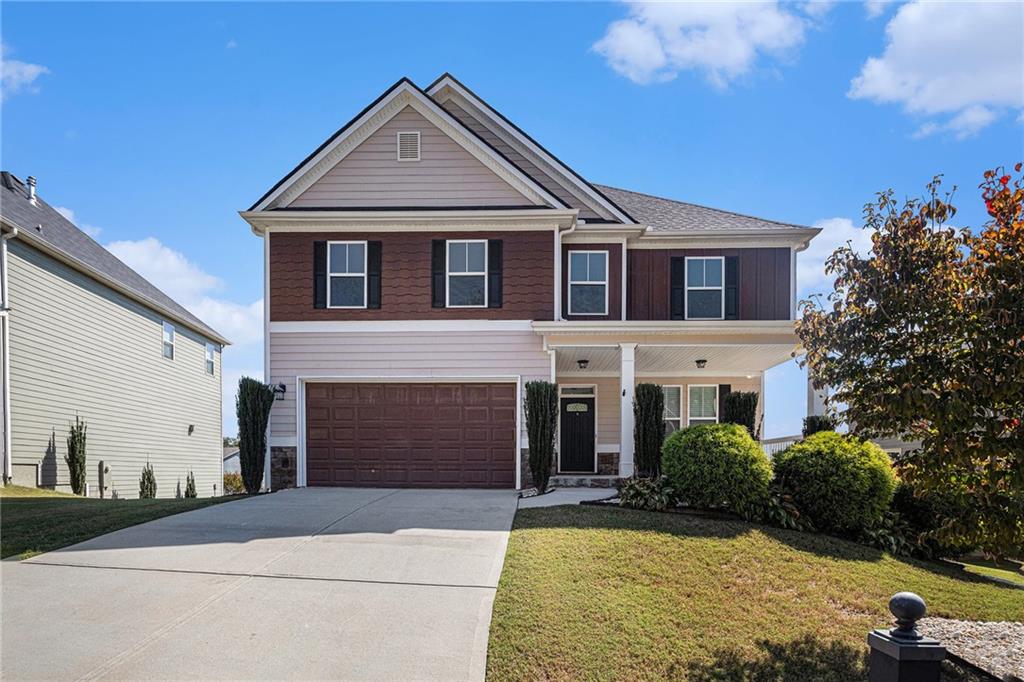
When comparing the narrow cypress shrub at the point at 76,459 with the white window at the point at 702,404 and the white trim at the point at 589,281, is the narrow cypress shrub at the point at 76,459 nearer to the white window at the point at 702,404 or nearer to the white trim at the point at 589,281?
the white trim at the point at 589,281

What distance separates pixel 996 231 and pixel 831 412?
255 centimetres

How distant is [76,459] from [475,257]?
10.0 meters

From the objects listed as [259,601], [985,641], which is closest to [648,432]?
[985,641]

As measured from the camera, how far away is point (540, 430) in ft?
44.1

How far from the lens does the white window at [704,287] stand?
16078 millimetres

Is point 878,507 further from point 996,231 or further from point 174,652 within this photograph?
point 174,652

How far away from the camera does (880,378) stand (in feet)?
22.5

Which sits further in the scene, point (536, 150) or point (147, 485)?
point (147, 485)

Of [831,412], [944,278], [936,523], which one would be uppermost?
[944,278]

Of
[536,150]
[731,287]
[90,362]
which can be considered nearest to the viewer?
[731,287]

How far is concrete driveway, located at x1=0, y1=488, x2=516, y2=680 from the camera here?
17.7 feet

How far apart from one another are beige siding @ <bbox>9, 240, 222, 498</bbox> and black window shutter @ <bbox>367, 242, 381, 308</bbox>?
728 cm

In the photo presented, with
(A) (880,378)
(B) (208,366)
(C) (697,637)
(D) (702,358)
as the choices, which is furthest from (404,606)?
Result: (B) (208,366)

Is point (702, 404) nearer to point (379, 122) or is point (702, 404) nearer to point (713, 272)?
point (713, 272)
